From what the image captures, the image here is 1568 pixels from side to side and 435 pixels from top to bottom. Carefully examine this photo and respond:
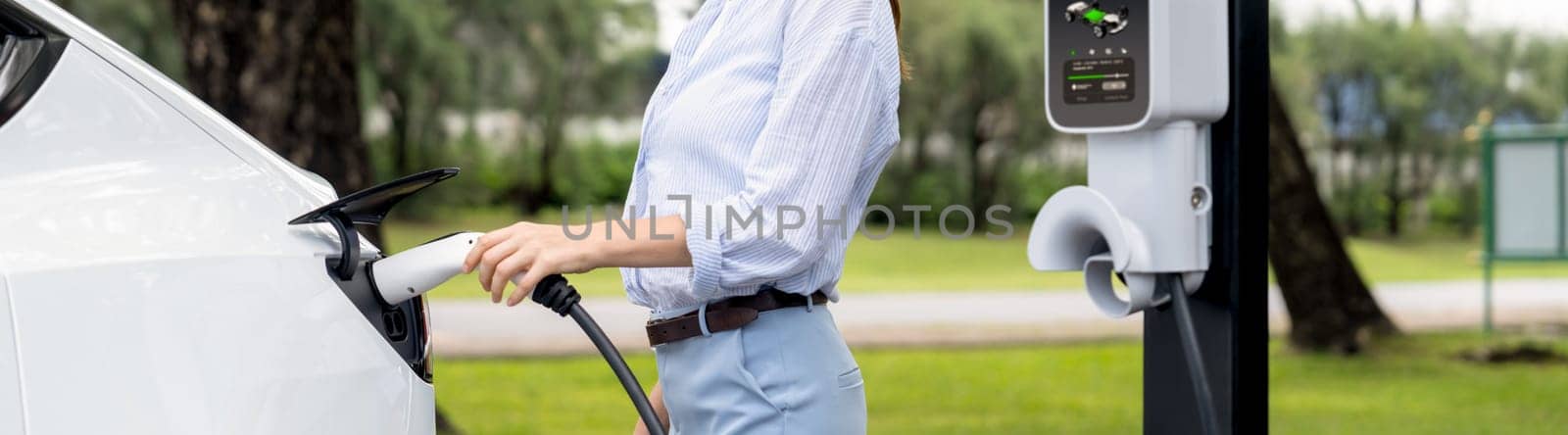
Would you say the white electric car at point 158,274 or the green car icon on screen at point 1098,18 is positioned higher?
the green car icon on screen at point 1098,18

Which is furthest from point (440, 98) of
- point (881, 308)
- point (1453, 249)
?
point (1453, 249)

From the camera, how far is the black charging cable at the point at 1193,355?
6.86 feet

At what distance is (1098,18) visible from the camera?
2201mm

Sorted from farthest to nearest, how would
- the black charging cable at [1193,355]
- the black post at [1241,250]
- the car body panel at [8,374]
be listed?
the black post at [1241,250] → the black charging cable at [1193,355] → the car body panel at [8,374]

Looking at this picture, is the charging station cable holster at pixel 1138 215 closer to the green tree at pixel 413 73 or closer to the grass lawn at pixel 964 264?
the grass lawn at pixel 964 264

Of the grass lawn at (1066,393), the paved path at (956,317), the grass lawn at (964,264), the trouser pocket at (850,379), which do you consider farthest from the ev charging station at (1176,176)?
the grass lawn at (964,264)

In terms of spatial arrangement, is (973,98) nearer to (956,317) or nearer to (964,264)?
(964,264)

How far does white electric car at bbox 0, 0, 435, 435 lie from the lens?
137 cm

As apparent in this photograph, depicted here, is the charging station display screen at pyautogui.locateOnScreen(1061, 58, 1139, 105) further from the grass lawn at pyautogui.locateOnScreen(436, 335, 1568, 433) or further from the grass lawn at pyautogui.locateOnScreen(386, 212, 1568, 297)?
the grass lawn at pyautogui.locateOnScreen(386, 212, 1568, 297)

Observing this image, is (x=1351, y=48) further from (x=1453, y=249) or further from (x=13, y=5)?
(x=13, y=5)

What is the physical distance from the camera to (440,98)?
696 inches

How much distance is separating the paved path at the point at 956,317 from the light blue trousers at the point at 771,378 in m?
8.33

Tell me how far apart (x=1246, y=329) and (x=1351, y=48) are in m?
18.5

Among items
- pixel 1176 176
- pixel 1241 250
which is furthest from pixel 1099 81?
pixel 1241 250
